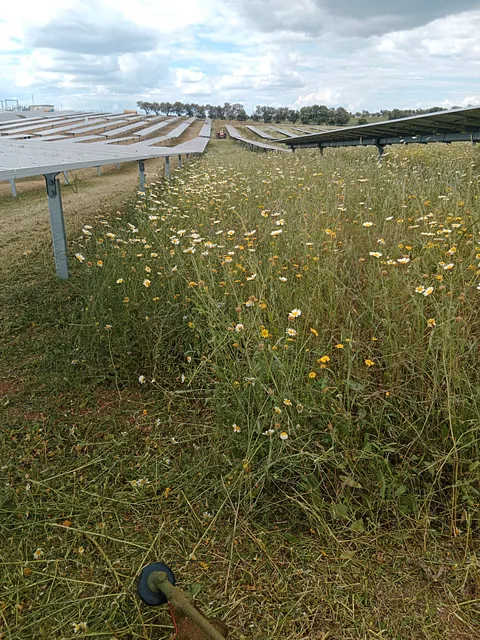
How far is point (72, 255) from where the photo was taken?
16.3 ft

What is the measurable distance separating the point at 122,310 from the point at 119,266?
1.65 feet

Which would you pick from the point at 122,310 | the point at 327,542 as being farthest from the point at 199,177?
the point at 327,542

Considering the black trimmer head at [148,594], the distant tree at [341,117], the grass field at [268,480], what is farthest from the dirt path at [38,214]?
the distant tree at [341,117]

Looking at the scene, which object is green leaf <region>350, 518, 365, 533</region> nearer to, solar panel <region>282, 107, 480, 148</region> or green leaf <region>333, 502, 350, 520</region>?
green leaf <region>333, 502, 350, 520</region>

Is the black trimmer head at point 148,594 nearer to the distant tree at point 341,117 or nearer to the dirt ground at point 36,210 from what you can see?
the dirt ground at point 36,210

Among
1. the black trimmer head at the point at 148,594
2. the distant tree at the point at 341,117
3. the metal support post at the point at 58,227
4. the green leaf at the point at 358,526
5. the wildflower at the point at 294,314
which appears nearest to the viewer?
the black trimmer head at the point at 148,594

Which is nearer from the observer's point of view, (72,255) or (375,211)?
(375,211)

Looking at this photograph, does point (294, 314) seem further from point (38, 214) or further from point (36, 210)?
point (36, 210)

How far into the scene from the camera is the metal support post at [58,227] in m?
4.41

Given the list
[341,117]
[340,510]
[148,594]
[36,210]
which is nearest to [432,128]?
[36,210]


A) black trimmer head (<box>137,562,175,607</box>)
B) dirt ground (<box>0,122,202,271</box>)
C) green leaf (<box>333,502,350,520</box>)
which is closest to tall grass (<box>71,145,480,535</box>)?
green leaf (<box>333,502,350,520</box>)

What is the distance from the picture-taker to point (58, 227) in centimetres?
451

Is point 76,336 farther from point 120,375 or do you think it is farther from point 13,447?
point 13,447

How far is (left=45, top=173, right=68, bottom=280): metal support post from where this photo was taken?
4.41 metres
